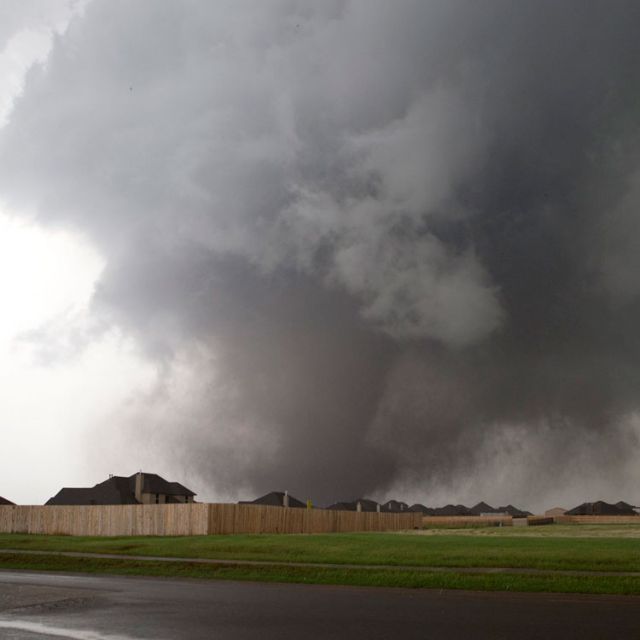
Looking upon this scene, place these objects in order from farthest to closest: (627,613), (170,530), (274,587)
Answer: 1. (170,530)
2. (274,587)
3. (627,613)

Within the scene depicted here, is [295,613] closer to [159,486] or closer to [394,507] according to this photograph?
[159,486]

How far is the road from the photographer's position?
35.4ft

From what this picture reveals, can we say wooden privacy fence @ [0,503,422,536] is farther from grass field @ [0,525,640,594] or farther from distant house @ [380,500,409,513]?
distant house @ [380,500,409,513]

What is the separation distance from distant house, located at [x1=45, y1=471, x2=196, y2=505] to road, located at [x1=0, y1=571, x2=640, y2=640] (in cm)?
6725

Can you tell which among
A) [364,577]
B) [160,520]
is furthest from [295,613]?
[160,520]

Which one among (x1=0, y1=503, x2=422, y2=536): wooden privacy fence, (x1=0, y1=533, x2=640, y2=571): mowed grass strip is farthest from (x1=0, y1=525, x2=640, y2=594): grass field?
(x1=0, y1=503, x2=422, y2=536): wooden privacy fence

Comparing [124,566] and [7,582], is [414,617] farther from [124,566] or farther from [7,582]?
[124,566]

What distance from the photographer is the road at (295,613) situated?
10.8 metres

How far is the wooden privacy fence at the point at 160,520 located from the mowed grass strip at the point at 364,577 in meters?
22.6

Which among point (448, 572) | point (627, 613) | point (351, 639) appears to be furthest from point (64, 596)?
point (627, 613)

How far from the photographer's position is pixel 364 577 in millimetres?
18484

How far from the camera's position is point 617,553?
84.3 feet

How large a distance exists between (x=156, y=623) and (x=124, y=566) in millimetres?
12275

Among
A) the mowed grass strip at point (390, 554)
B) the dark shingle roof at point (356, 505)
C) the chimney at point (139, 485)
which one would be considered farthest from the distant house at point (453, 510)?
the mowed grass strip at point (390, 554)
